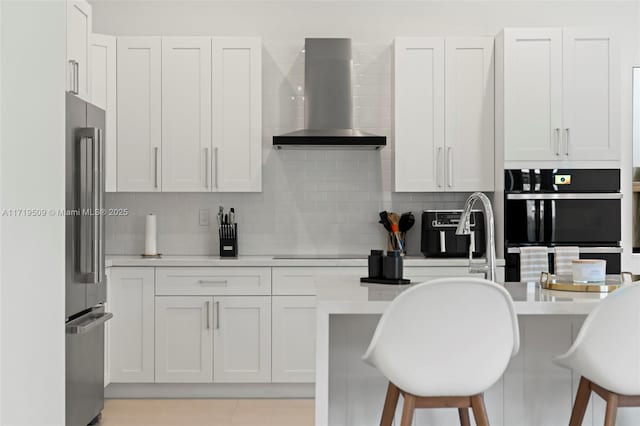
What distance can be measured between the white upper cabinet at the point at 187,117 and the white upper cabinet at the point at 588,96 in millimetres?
2365

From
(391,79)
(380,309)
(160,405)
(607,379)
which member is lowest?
(160,405)

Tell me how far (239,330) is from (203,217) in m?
0.99

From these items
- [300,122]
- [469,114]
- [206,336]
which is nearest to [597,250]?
[469,114]

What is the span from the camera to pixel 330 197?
4957 mm

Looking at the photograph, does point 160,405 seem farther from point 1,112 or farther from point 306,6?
point 1,112

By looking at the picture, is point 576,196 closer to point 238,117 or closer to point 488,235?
point 488,235

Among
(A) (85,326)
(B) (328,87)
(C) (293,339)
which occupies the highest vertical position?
(B) (328,87)

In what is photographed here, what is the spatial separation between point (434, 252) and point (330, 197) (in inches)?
34.7

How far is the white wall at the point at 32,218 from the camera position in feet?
3.83

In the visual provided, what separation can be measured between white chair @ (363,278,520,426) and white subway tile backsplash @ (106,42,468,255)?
106 inches

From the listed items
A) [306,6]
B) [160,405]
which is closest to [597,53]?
[306,6]

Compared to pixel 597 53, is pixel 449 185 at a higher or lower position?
lower

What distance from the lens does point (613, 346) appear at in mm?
2303

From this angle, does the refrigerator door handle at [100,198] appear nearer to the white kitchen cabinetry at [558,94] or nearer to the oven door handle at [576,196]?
the white kitchen cabinetry at [558,94]
